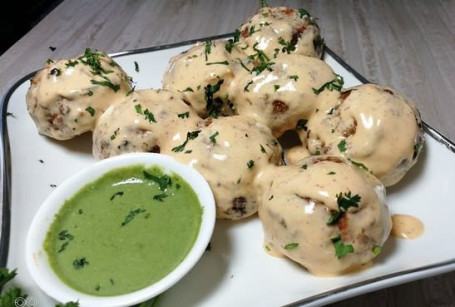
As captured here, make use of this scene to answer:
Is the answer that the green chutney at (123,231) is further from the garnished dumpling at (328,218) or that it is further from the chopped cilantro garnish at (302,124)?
the chopped cilantro garnish at (302,124)

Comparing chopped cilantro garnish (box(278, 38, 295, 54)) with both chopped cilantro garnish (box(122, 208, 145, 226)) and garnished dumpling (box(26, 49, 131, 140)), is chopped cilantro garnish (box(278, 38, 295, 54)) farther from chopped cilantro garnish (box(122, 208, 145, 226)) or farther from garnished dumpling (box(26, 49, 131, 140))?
chopped cilantro garnish (box(122, 208, 145, 226))

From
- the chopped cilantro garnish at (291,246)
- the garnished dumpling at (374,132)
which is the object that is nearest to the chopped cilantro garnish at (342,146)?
the garnished dumpling at (374,132)

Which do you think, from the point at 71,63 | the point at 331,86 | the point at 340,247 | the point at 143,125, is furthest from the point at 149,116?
the point at 340,247

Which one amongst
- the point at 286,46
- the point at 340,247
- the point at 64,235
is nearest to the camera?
the point at 340,247

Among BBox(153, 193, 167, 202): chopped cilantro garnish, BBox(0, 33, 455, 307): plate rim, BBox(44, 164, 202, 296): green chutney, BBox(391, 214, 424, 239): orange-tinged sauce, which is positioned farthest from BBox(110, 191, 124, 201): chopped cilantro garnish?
BBox(391, 214, 424, 239): orange-tinged sauce

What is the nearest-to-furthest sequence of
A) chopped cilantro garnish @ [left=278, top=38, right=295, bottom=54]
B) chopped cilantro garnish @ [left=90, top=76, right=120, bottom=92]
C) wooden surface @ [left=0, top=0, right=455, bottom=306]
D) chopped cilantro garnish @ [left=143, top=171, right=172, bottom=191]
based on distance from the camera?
chopped cilantro garnish @ [left=143, top=171, right=172, bottom=191] < chopped cilantro garnish @ [left=90, top=76, right=120, bottom=92] < chopped cilantro garnish @ [left=278, top=38, right=295, bottom=54] < wooden surface @ [left=0, top=0, right=455, bottom=306]

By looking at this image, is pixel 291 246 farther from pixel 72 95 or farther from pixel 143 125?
pixel 72 95
